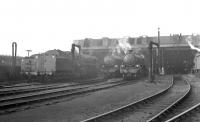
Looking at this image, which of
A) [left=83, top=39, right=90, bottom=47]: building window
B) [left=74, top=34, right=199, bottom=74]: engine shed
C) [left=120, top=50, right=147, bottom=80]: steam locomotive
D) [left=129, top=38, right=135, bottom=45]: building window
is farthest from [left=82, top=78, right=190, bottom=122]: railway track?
[left=83, top=39, right=90, bottom=47]: building window

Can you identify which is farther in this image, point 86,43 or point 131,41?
point 86,43

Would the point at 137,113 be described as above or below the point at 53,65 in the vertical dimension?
below

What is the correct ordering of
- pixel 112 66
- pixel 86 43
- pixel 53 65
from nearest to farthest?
pixel 53 65
pixel 112 66
pixel 86 43

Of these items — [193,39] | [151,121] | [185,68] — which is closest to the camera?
[151,121]

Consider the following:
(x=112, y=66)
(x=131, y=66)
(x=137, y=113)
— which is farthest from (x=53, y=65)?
(x=137, y=113)

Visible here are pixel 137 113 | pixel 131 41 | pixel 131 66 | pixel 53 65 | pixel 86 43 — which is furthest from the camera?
A: pixel 86 43

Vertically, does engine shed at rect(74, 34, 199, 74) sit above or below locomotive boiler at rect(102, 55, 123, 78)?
above

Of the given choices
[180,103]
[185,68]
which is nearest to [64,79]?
[180,103]

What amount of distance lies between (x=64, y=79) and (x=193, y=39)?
40.9 m

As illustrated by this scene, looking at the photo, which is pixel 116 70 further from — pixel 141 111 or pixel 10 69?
pixel 141 111

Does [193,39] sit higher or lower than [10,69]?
higher

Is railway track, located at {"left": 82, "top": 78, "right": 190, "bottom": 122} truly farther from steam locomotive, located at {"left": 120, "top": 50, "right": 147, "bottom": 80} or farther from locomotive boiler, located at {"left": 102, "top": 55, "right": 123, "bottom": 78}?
locomotive boiler, located at {"left": 102, "top": 55, "right": 123, "bottom": 78}

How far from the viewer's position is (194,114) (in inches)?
351

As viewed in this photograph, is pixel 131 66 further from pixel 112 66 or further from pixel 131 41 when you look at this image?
pixel 131 41
